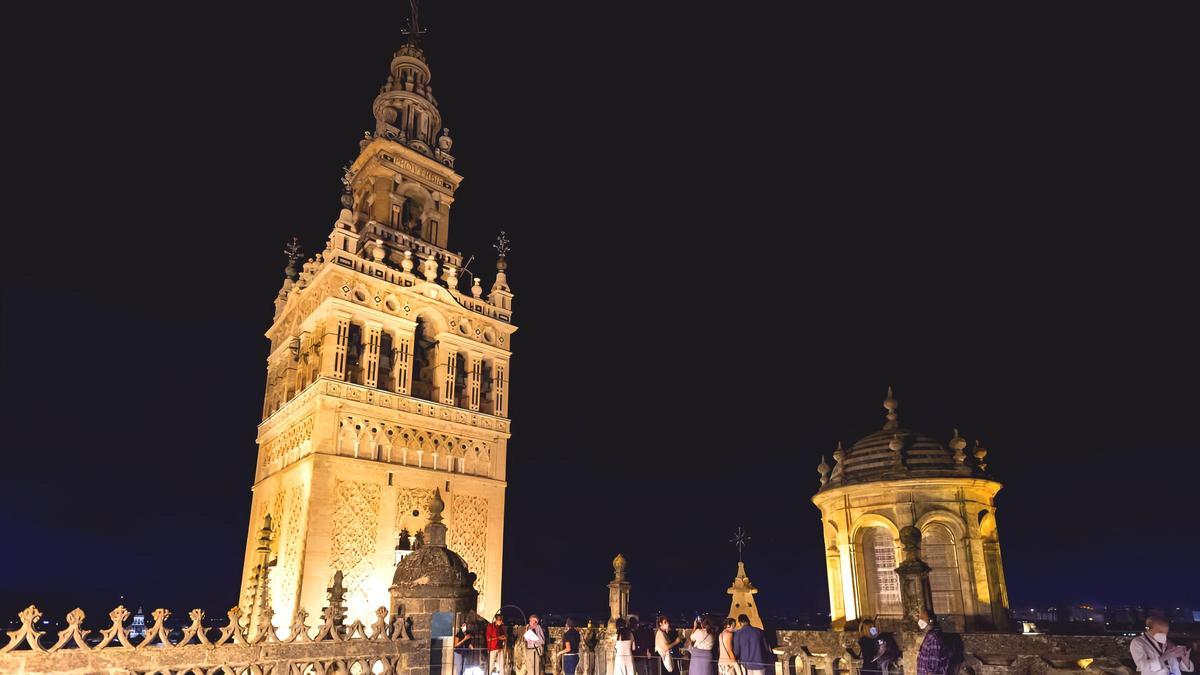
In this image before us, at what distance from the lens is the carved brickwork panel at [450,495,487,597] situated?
26.5 m

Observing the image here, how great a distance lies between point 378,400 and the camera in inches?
1026

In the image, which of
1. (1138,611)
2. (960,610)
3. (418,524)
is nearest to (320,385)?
(418,524)

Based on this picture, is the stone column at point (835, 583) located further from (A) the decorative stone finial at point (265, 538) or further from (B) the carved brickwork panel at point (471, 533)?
(A) the decorative stone finial at point (265, 538)

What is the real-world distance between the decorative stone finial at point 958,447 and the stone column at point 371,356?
61.4 feet

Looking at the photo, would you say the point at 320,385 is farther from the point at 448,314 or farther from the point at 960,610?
the point at 960,610

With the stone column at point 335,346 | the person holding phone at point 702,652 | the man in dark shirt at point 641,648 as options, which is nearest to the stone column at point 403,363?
the stone column at point 335,346

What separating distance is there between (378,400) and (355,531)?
181 inches

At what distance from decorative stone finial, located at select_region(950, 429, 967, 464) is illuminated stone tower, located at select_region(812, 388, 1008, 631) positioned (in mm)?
23

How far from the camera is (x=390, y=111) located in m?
33.7

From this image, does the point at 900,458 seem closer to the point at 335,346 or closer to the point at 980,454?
the point at 980,454

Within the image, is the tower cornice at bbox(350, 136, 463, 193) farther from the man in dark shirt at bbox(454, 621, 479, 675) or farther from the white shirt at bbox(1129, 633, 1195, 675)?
the white shirt at bbox(1129, 633, 1195, 675)

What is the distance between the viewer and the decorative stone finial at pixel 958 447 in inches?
665

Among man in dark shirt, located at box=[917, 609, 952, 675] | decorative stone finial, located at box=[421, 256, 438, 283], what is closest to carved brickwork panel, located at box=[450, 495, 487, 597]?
decorative stone finial, located at box=[421, 256, 438, 283]

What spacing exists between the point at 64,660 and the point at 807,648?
1157cm
